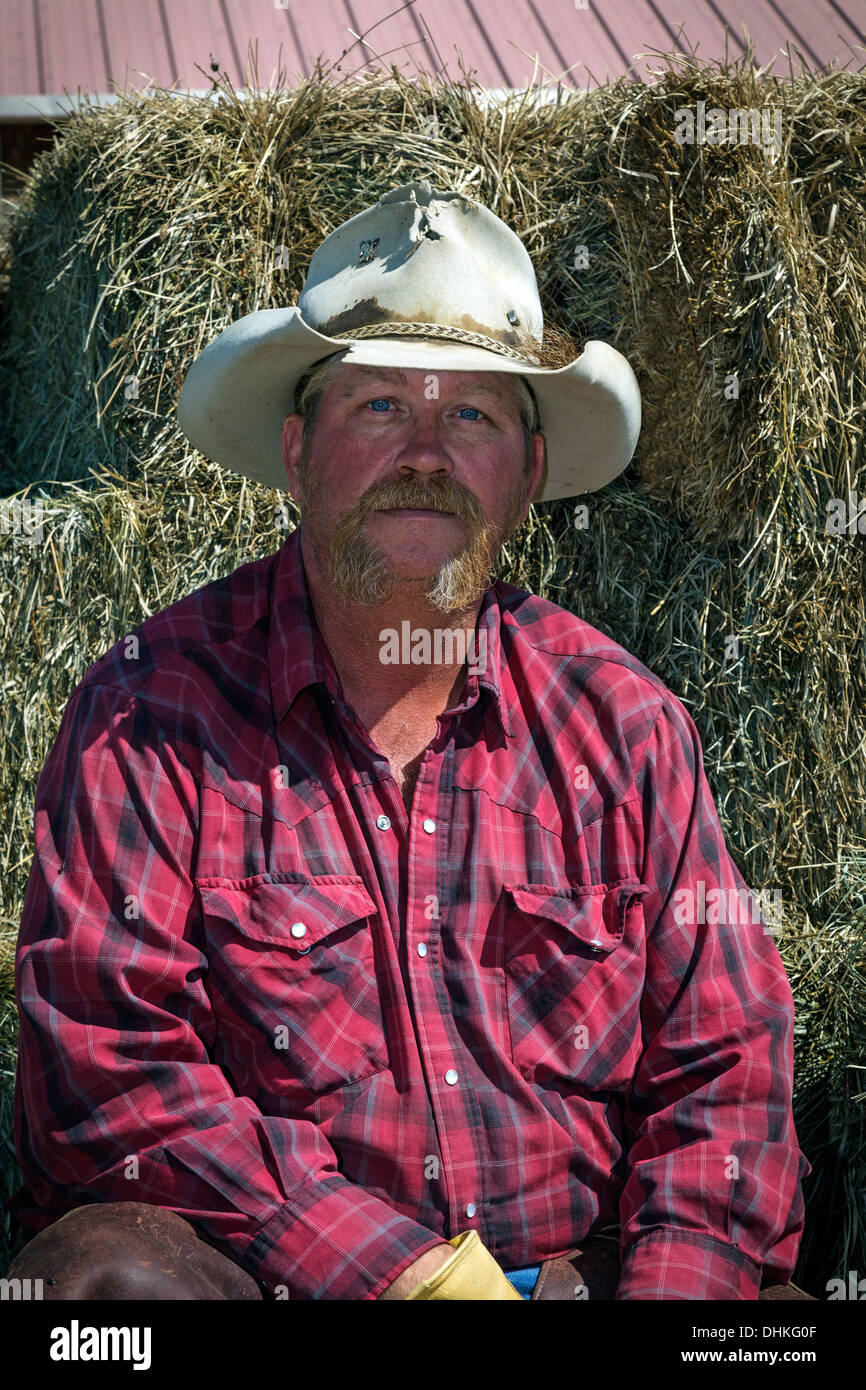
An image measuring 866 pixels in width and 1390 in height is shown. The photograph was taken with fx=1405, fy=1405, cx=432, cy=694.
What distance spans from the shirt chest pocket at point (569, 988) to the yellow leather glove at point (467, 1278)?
279 mm

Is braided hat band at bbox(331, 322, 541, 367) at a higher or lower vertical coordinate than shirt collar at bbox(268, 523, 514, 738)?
higher

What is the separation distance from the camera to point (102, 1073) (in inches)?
75.2

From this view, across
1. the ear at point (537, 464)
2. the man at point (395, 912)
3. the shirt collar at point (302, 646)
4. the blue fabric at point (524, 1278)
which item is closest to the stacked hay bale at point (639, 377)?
the ear at point (537, 464)

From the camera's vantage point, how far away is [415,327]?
7.47 feet

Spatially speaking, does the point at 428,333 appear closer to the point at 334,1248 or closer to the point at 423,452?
the point at 423,452

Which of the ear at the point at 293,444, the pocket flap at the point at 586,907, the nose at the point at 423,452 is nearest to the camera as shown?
the pocket flap at the point at 586,907

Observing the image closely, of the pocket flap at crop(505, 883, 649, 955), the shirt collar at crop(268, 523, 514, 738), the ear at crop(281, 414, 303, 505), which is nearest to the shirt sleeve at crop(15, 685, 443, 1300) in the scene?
the shirt collar at crop(268, 523, 514, 738)

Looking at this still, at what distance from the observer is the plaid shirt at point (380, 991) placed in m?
1.93

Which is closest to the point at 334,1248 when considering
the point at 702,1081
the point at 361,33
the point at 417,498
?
the point at 702,1081

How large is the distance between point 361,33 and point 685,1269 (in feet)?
12.6

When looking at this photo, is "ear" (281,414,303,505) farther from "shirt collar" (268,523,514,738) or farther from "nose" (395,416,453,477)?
"nose" (395,416,453,477)

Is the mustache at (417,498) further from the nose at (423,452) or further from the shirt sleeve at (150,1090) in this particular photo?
the shirt sleeve at (150,1090)

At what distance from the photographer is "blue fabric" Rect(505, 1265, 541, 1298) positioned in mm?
2023
